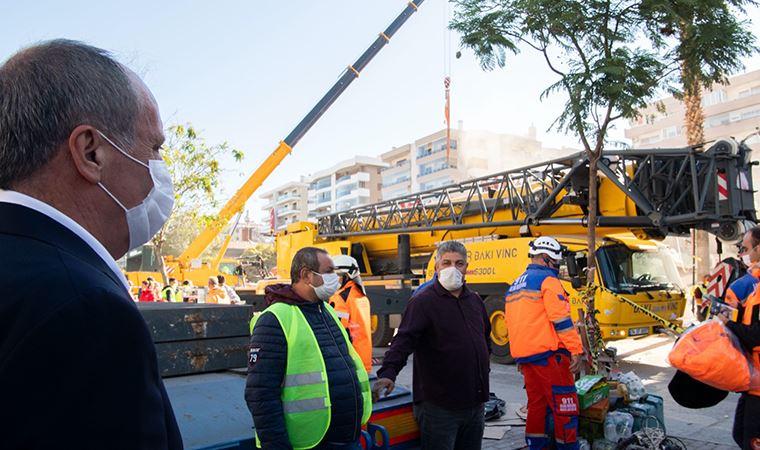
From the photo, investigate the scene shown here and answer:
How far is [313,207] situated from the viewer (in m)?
89.2

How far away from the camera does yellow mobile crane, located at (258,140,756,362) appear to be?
8375 mm

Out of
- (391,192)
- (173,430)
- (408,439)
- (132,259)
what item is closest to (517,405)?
(408,439)

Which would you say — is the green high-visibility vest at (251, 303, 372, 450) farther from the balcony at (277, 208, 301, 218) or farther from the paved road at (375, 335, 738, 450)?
the balcony at (277, 208, 301, 218)

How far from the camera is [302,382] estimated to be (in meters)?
2.59

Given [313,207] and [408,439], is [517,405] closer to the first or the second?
[408,439]

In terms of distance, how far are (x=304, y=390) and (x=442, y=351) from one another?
1299 millimetres

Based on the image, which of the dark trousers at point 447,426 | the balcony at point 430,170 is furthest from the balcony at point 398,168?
the dark trousers at point 447,426

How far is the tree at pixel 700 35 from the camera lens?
5.96 meters

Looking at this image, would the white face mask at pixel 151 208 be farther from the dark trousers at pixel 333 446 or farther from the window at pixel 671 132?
the window at pixel 671 132

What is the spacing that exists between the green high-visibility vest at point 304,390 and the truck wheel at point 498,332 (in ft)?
26.7

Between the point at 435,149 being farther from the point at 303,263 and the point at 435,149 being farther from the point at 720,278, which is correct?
the point at 303,263

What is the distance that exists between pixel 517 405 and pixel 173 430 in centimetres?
664

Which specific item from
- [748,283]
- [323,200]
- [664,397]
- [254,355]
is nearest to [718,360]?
[748,283]

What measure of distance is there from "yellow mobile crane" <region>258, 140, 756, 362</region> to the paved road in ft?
2.72
